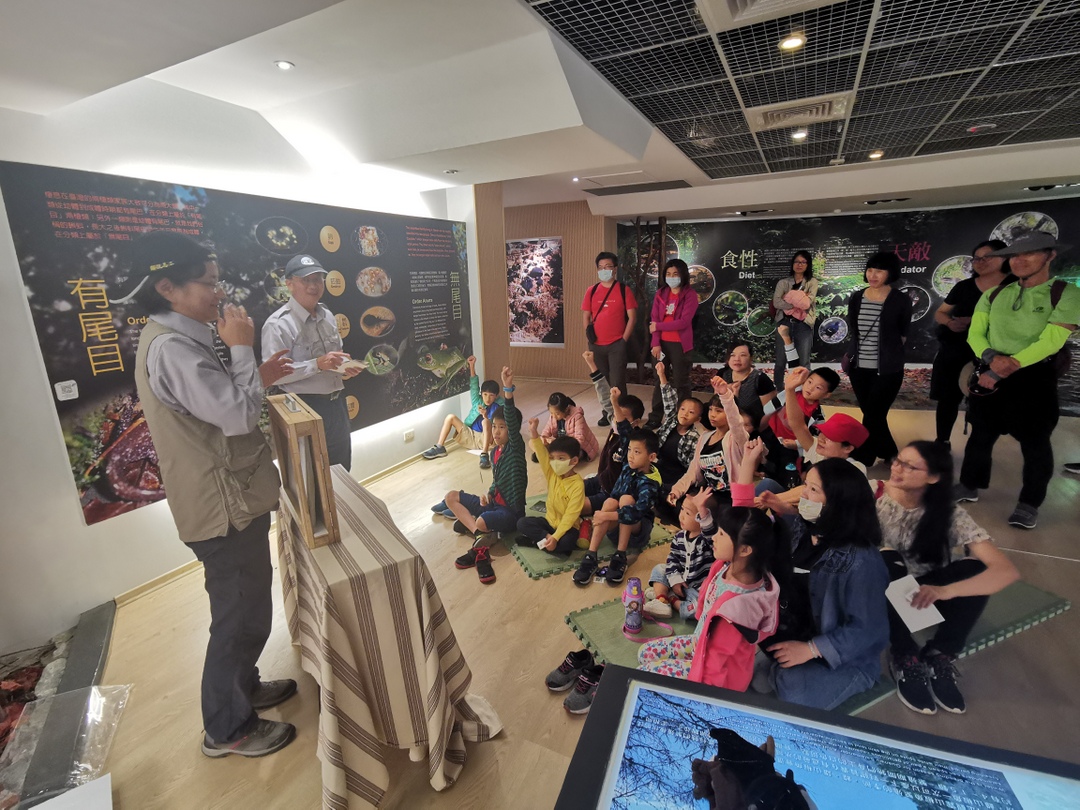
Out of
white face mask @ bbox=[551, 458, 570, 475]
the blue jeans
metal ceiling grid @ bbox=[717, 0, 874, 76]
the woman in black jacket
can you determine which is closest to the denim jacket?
the blue jeans

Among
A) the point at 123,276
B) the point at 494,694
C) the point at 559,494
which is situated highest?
the point at 123,276

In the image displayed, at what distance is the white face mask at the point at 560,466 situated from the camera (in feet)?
8.96

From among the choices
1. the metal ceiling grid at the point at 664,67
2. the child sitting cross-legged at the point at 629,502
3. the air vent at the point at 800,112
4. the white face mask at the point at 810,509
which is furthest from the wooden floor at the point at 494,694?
the air vent at the point at 800,112

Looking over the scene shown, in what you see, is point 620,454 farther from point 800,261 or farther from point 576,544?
point 800,261

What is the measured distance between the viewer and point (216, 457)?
155 cm

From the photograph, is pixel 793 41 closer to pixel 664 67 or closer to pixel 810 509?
pixel 664 67

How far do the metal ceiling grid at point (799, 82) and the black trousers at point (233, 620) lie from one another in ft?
11.2

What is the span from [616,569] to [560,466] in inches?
24.6

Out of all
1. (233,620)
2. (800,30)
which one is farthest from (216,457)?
(800,30)

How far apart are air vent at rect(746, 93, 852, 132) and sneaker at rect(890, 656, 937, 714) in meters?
3.21

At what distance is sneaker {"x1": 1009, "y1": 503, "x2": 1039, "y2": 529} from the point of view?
287 cm

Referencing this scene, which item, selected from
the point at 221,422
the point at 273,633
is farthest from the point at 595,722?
the point at 273,633

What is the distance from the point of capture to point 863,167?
199 inches

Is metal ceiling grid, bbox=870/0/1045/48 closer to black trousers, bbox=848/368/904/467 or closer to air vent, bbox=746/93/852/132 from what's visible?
air vent, bbox=746/93/852/132
